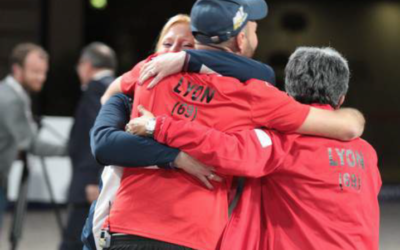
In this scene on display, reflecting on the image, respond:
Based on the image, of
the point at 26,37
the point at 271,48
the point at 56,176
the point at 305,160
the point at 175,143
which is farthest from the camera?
the point at 271,48

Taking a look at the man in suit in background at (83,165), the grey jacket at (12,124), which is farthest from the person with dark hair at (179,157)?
the grey jacket at (12,124)

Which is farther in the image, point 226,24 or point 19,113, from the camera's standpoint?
point 19,113

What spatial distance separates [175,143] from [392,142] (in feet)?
30.3

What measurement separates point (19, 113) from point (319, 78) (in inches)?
113

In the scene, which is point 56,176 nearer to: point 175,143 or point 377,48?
point 175,143

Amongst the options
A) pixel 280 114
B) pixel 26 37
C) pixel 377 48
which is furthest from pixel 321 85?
pixel 377 48

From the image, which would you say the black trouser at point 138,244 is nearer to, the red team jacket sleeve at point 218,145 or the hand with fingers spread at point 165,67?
the red team jacket sleeve at point 218,145

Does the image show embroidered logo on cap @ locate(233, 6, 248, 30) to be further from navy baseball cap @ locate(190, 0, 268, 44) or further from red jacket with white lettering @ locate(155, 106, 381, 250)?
red jacket with white lettering @ locate(155, 106, 381, 250)

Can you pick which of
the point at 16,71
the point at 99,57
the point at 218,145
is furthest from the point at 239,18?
the point at 16,71

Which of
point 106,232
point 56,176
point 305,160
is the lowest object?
point 56,176

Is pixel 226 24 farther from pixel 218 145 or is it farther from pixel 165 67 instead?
pixel 218 145

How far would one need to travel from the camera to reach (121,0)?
430 inches

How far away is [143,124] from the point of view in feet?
7.37

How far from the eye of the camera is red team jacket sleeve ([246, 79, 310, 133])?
7.45 feet
